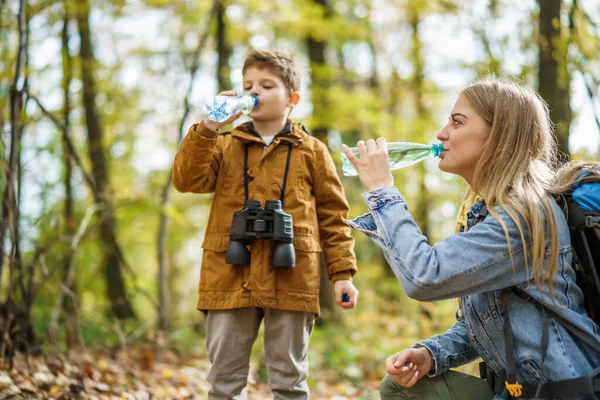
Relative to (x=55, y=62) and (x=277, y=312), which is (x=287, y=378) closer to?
(x=277, y=312)

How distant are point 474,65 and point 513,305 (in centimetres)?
661

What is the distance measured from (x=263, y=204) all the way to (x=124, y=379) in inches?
85.7

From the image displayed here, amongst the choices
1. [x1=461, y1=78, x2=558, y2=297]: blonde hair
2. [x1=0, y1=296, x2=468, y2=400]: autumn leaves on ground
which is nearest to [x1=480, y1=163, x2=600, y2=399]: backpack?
[x1=461, y1=78, x2=558, y2=297]: blonde hair

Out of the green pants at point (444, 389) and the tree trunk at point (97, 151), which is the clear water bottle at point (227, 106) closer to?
the green pants at point (444, 389)

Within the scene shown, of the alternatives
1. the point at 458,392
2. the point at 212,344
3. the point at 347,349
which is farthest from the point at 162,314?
the point at 458,392

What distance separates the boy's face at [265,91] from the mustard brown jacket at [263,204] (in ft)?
0.38

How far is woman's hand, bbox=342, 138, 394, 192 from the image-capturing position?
2.17 metres

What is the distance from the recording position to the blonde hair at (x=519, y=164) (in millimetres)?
1925

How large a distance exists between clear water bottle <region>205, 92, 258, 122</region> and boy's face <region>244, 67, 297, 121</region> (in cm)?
6

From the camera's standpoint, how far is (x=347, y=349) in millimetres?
6691

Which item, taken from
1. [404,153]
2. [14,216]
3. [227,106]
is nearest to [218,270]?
[227,106]

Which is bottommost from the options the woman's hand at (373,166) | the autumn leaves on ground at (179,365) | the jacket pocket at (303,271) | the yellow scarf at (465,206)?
the autumn leaves on ground at (179,365)

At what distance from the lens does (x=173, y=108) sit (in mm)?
9594

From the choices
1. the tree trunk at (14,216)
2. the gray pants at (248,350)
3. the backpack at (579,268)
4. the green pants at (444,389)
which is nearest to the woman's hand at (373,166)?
the backpack at (579,268)
